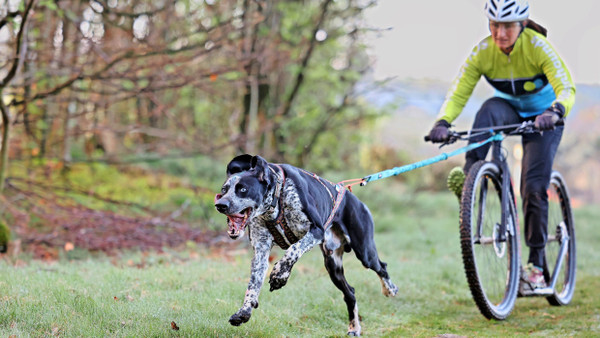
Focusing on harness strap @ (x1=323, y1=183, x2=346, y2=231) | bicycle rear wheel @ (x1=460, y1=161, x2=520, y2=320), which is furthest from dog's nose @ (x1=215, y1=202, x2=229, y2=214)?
bicycle rear wheel @ (x1=460, y1=161, x2=520, y2=320)

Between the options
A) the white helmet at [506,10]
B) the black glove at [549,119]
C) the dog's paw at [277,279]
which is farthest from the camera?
the white helmet at [506,10]

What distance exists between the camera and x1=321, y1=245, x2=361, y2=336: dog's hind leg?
14.0 ft

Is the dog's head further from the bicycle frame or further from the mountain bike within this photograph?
the bicycle frame

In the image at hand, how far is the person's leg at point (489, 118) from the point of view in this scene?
18.9ft

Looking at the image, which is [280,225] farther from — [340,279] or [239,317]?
[340,279]

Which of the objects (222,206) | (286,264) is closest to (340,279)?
(286,264)

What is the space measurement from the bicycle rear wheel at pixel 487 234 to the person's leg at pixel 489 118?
179 millimetres

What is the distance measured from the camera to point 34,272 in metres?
5.89

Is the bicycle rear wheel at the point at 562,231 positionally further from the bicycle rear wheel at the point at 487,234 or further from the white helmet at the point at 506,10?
the white helmet at the point at 506,10

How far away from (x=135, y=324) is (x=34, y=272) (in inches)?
94.0

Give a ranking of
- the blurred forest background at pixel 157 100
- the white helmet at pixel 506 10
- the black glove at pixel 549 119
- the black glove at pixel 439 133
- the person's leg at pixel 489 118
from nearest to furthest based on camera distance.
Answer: the black glove at pixel 549 119
the white helmet at pixel 506 10
the black glove at pixel 439 133
the person's leg at pixel 489 118
the blurred forest background at pixel 157 100

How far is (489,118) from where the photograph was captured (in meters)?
5.75

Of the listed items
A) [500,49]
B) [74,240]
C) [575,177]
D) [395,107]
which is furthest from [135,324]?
[575,177]

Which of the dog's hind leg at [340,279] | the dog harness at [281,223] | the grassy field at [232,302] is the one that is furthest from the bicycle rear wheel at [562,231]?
the dog harness at [281,223]
